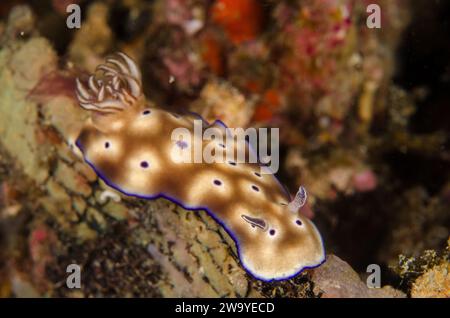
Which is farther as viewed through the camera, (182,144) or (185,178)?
(182,144)

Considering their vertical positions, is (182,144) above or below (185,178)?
above

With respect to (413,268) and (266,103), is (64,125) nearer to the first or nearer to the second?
(266,103)

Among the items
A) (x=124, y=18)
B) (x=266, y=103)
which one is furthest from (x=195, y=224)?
(x=124, y=18)

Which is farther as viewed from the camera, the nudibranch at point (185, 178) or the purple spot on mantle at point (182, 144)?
the purple spot on mantle at point (182, 144)

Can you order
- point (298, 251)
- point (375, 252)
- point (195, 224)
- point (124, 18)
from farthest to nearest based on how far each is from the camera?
point (124, 18), point (375, 252), point (195, 224), point (298, 251)

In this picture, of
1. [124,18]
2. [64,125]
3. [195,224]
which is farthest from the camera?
[124,18]

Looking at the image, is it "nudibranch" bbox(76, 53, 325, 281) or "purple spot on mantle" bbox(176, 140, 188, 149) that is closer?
"nudibranch" bbox(76, 53, 325, 281)
